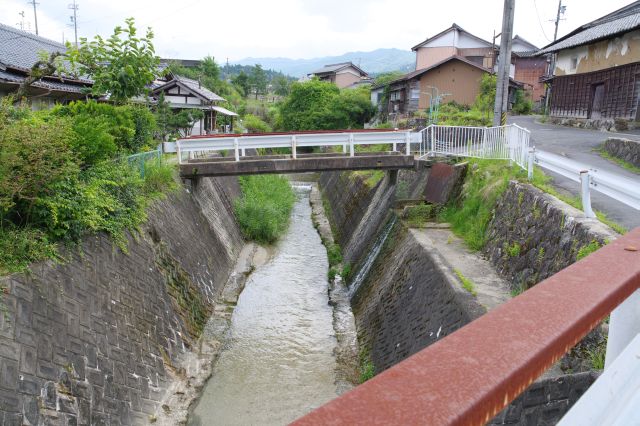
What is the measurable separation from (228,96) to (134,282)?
52.3 meters

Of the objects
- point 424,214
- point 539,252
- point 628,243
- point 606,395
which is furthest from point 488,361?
point 424,214

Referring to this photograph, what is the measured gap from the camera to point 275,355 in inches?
444

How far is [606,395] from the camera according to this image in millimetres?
1294

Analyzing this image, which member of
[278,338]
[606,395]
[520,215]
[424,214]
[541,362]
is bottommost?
[278,338]

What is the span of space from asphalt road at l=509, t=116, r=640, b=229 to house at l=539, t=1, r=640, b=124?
2.05 m

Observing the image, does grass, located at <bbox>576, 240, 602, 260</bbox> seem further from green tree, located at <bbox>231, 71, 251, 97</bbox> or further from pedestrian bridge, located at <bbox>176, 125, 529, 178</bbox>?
green tree, located at <bbox>231, 71, 251, 97</bbox>

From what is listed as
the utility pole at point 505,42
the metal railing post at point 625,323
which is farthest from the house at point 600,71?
the metal railing post at point 625,323

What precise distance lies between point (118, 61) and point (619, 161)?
627 inches

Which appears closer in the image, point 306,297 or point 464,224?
point 464,224

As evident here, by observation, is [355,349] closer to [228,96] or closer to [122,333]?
[122,333]

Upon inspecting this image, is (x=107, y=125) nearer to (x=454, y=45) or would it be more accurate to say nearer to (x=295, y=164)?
(x=295, y=164)

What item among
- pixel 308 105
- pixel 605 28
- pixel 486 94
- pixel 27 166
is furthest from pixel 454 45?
pixel 27 166

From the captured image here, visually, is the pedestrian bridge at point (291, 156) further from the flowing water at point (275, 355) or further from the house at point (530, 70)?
the house at point (530, 70)

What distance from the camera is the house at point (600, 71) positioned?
69.7ft
